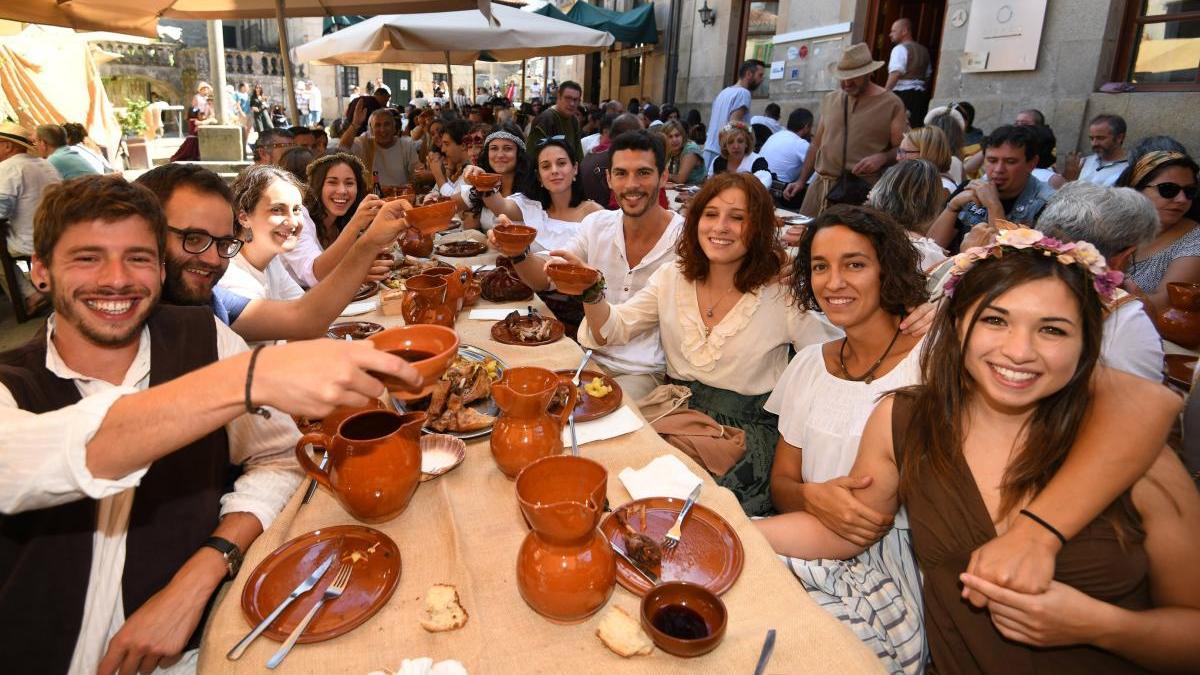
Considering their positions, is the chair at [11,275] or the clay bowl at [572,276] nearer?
the clay bowl at [572,276]

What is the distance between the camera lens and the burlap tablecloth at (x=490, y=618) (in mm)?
1169

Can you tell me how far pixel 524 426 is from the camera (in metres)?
1.66

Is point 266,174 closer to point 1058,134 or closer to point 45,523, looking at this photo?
point 45,523

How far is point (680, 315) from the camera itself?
2951 mm

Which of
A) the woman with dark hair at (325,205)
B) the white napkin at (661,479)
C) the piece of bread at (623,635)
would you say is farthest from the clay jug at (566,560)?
the woman with dark hair at (325,205)

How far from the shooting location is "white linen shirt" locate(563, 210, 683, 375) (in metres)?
3.27

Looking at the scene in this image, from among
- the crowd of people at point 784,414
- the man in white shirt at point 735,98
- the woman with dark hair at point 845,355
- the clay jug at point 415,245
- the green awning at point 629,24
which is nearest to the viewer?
the crowd of people at point 784,414

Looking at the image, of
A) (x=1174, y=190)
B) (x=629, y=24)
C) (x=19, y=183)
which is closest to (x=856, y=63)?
(x=1174, y=190)

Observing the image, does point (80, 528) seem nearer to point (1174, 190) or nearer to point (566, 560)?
point (566, 560)

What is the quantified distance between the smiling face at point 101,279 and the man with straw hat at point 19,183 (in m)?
5.43

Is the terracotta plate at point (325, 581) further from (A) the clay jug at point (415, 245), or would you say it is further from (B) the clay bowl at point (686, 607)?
(A) the clay jug at point (415, 245)

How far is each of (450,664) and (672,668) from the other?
42 cm

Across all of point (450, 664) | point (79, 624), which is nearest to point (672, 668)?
point (450, 664)

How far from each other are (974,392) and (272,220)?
3027 mm
